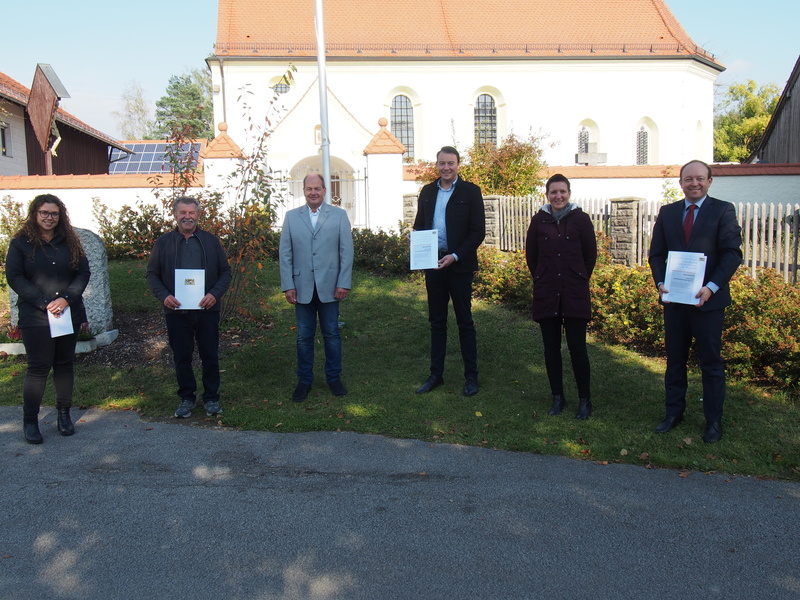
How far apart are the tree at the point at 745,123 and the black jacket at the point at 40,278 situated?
5712cm

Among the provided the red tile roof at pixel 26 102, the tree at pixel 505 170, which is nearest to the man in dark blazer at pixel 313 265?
the tree at pixel 505 170

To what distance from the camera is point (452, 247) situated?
6113 millimetres

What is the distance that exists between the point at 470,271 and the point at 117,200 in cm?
1382

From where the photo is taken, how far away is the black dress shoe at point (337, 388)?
20.6 ft

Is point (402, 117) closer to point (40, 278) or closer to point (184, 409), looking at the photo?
point (184, 409)

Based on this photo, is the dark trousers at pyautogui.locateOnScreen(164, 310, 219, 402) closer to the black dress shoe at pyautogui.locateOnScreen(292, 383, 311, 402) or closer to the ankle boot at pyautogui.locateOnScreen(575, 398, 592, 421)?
the black dress shoe at pyautogui.locateOnScreen(292, 383, 311, 402)

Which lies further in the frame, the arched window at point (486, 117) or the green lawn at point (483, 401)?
the arched window at point (486, 117)

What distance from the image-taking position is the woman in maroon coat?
216 inches

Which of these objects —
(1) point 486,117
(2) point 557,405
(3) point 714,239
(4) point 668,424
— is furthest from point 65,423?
(1) point 486,117

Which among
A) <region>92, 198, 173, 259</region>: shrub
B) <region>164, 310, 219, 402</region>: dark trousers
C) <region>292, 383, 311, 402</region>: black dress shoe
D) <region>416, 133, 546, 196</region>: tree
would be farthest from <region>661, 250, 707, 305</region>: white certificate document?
<region>416, 133, 546, 196</region>: tree

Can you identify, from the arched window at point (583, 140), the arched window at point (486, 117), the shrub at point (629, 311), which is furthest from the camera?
the arched window at point (583, 140)

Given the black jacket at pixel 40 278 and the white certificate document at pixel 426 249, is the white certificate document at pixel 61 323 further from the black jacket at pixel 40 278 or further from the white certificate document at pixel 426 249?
the white certificate document at pixel 426 249

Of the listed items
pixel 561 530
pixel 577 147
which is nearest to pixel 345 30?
pixel 577 147

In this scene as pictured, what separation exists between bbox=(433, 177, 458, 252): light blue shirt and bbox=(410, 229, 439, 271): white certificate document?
154 mm
